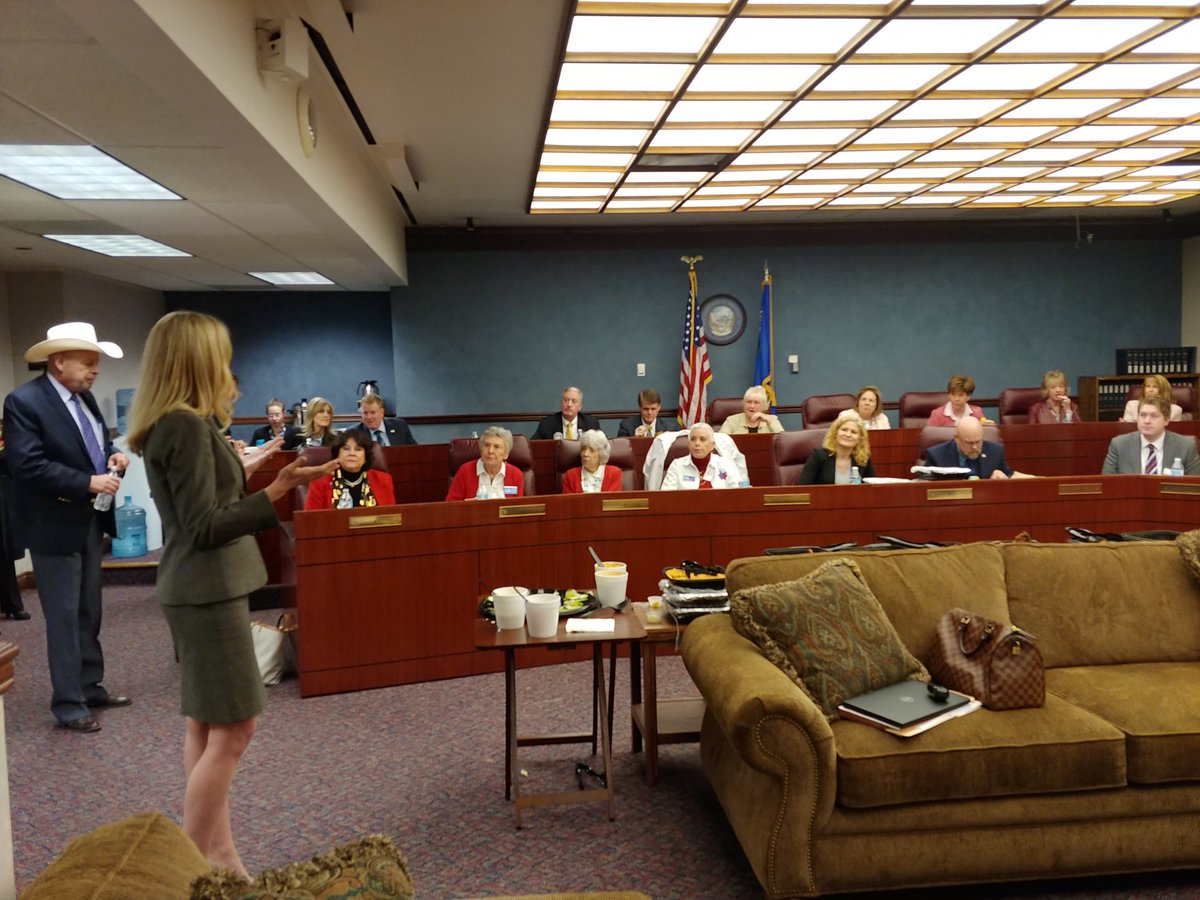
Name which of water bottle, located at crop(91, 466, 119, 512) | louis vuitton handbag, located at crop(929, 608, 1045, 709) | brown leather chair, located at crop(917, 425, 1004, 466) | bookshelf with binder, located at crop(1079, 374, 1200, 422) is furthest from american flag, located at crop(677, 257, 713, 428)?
louis vuitton handbag, located at crop(929, 608, 1045, 709)

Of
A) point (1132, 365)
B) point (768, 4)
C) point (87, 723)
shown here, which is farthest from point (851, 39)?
point (1132, 365)

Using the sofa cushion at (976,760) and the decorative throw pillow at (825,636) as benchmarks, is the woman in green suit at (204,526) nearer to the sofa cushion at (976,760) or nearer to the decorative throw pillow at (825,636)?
the decorative throw pillow at (825,636)

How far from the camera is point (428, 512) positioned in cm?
418

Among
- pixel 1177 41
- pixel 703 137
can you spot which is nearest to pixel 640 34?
pixel 703 137

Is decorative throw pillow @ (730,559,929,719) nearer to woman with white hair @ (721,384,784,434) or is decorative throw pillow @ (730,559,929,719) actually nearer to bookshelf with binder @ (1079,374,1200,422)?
woman with white hair @ (721,384,784,434)

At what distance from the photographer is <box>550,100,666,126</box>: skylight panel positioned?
4.98 meters

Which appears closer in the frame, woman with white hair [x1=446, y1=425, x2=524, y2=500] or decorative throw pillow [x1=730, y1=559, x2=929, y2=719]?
decorative throw pillow [x1=730, y1=559, x2=929, y2=719]

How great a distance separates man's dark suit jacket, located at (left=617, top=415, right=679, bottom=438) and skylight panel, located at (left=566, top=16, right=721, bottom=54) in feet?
11.9

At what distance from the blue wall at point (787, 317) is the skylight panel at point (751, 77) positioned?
15.4ft

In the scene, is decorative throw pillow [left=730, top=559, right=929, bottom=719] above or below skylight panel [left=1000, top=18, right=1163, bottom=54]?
below

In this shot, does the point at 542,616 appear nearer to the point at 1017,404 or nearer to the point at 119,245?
the point at 119,245

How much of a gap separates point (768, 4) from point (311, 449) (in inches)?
153

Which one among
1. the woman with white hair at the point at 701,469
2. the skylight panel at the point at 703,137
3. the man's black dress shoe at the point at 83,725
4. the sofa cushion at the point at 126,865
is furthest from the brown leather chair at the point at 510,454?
the sofa cushion at the point at 126,865

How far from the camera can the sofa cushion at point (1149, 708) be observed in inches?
91.7
